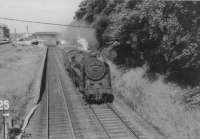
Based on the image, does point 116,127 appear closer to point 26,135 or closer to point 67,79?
point 26,135

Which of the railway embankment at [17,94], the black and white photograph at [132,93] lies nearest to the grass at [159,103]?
the black and white photograph at [132,93]

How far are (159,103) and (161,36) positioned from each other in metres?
6.14

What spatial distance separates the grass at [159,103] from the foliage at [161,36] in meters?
1.59

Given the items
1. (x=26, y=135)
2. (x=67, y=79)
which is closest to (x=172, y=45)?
(x=26, y=135)

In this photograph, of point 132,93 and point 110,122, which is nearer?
point 110,122

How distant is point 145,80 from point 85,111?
881 cm

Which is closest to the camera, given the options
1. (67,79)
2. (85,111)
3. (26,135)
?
(26,135)

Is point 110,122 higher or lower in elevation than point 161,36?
lower

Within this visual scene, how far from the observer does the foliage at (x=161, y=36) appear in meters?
21.7

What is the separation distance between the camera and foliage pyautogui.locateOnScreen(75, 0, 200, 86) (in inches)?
854

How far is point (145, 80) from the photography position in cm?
2831

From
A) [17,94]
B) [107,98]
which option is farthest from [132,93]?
[17,94]

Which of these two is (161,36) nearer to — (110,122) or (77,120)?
(110,122)

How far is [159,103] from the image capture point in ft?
74.5
